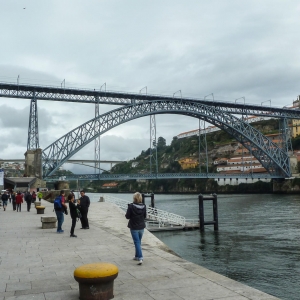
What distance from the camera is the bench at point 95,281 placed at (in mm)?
5051

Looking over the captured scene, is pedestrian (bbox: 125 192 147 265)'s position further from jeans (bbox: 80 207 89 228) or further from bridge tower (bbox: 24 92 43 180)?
bridge tower (bbox: 24 92 43 180)

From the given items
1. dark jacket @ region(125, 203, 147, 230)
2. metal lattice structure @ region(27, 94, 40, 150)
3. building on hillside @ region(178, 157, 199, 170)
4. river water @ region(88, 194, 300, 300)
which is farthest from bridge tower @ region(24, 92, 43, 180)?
building on hillside @ region(178, 157, 199, 170)

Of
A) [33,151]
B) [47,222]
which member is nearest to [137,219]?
[47,222]

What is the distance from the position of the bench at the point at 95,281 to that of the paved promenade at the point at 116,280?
0.35 meters

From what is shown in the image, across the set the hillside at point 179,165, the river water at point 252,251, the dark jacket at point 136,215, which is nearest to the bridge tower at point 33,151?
the river water at point 252,251

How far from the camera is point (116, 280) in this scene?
249 inches

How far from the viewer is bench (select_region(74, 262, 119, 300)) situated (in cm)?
505

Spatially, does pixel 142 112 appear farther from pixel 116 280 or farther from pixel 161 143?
pixel 161 143

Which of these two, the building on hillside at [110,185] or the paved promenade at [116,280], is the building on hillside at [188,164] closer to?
the building on hillside at [110,185]

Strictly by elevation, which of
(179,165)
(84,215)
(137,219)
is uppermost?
(179,165)

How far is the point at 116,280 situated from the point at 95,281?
1.36 meters

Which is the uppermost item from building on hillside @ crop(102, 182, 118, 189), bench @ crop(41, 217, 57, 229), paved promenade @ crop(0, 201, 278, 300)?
building on hillside @ crop(102, 182, 118, 189)

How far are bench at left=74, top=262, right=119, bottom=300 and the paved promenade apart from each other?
0.35m

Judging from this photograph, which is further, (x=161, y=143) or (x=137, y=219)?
(x=161, y=143)
